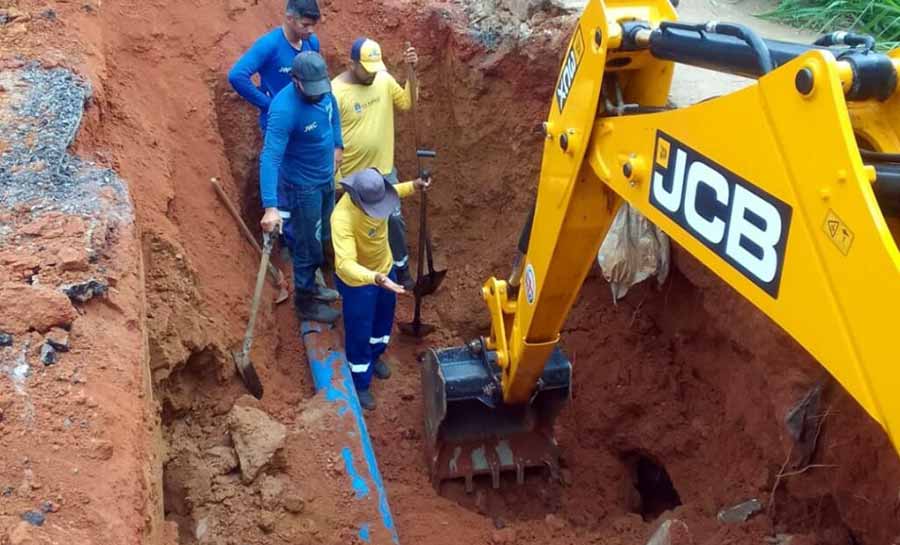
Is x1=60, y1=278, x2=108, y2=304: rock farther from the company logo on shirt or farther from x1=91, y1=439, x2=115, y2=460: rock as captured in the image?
the company logo on shirt

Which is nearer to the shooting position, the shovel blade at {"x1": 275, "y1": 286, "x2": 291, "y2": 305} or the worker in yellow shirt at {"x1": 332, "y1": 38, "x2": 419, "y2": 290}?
the worker in yellow shirt at {"x1": 332, "y1": 38, "x2": 419, "y2": 290}

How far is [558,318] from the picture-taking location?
15.6ft

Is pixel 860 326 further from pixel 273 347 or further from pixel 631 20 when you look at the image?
pixel 273 347

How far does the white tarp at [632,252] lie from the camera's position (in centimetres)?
625

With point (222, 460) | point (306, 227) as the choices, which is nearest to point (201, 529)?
point (222, 460)

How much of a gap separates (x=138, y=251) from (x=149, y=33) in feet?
10.7

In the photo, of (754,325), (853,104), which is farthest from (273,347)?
(853,104)

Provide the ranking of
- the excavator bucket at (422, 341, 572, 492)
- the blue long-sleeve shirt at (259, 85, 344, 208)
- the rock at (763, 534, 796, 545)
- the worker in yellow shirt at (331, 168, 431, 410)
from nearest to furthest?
the rock at (763, 534, 796, 545)
the excavator bucket at (422, 341, 572, 492)
the worker in yellow shirt at (331, 168, 431, 410)
the blue long-sleeve shirt at (259, 85, 344, 208)

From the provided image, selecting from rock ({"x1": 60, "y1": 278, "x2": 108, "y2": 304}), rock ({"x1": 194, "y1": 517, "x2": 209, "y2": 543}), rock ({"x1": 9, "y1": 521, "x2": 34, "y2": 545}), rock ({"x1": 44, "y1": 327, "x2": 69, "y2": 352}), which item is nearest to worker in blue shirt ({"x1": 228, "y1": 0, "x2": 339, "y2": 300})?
rock ({"x1": 194, "y1": 517, "x2": 209, "y2": 543})

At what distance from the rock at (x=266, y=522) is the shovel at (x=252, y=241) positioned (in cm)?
232

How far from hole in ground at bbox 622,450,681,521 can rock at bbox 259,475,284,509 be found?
8.52 ft

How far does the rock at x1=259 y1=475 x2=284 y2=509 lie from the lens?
5.22 meters

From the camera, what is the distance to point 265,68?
726 cm

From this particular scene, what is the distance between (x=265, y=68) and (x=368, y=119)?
93 centimetres
